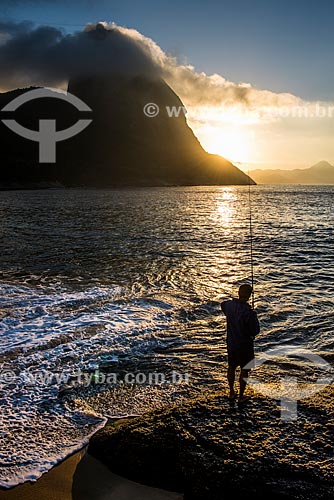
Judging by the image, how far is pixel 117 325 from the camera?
31.8 feet

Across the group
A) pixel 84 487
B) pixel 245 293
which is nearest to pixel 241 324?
pixel 245 293

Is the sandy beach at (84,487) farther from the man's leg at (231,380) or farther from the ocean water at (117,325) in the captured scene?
the man's leg at (231,380)

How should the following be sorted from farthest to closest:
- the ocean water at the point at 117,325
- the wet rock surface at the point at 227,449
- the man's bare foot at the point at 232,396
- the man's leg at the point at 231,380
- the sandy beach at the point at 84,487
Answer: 1. the ocean water at the point at 117,325
2. the man's leg at the point at 231,380
3. the man's bare foot at the point at 232,396
4. the sandy beach at the point at 84,487
5. the wet rock surface at the point at 227,449

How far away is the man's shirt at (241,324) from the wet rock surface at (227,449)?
0.78 metres

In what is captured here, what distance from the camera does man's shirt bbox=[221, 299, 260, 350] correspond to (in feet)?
17.6

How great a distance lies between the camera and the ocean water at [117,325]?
5.86 metres

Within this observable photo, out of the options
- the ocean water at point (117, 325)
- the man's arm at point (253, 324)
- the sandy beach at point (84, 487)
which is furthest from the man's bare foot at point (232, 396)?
the sandy beach at point (84, 487)

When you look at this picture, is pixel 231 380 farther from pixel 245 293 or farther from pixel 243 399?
pixel 245 293

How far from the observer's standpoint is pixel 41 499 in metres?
4.20

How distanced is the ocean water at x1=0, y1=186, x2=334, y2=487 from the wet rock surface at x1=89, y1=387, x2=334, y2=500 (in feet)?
3.22

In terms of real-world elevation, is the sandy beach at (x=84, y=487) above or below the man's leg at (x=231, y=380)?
below

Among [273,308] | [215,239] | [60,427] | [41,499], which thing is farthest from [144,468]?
[215,239]

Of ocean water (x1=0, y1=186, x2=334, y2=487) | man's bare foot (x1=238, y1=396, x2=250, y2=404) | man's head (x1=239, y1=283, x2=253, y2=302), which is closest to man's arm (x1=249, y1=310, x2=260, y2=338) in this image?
man's head (x1=239, y1=283, x2=253, y2=302)

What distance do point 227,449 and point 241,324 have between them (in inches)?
66.6
